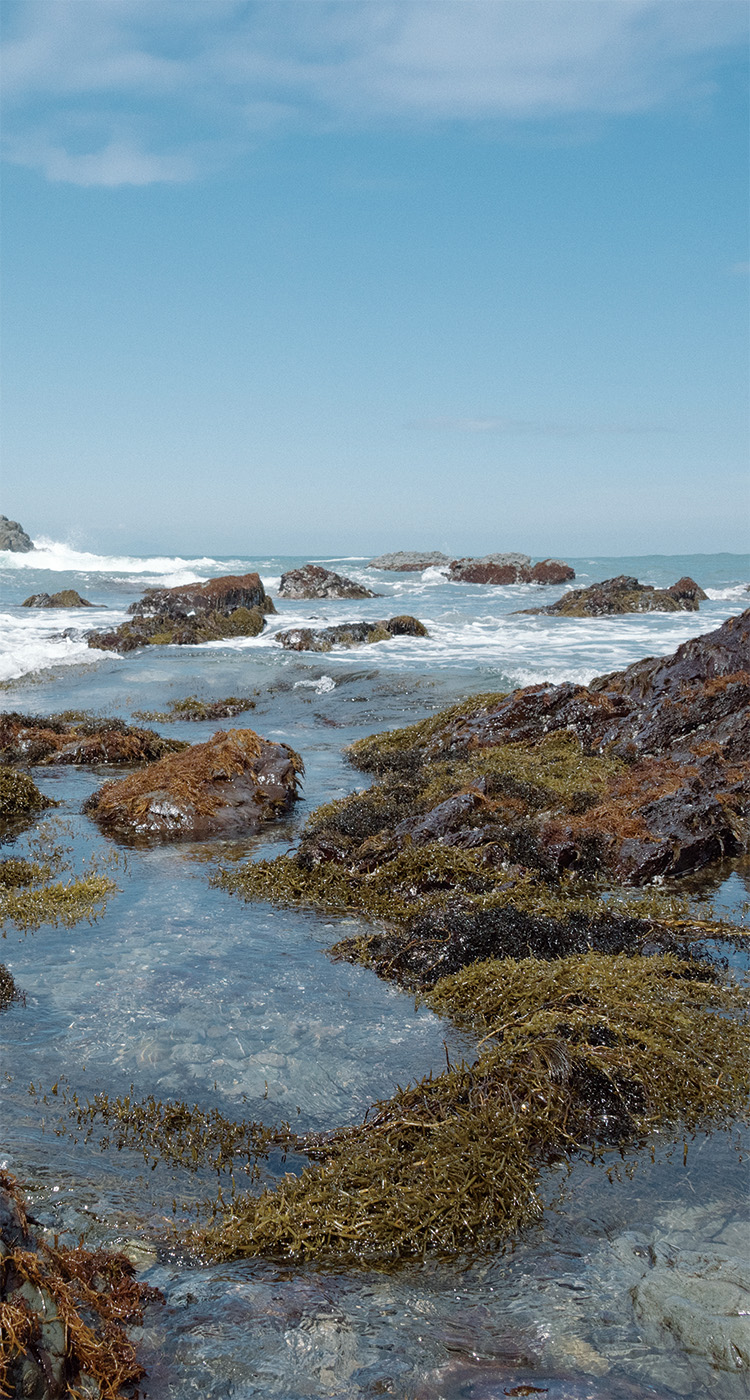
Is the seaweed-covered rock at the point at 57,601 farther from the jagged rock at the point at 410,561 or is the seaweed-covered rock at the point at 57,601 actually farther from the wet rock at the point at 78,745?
the jagged rock at the point at 410,561

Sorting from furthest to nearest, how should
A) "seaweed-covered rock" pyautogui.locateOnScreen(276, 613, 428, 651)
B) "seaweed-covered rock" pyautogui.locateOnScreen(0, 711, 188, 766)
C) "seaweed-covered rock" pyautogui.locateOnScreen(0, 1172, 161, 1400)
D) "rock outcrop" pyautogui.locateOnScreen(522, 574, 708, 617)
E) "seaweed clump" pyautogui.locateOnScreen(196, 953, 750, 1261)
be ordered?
1. "rock outcrop" pyautogui.locateOnScreen(522, 574, 708, 617)
2. "seaweed-covered rock" pyautogui.locateOnScreen(276, 613, 428, 651)
3. "seaweed-covered rock" pyautogui.locateOnScreen(0, 711, 188, 766)
4. "seaweed clump" pyautogui.locateOnScreen(196, 953, 750, 1261)
5. "seaweed-covered rock" pyautogui.locateOnScreen(0, 1172, 161, 1400)

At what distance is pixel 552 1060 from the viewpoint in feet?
15.0

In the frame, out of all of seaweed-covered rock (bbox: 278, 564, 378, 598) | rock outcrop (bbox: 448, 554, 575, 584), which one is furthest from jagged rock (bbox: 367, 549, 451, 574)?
seaweed-covered rock (bbox: 278, 564, 378, 598)

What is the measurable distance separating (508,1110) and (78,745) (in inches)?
422

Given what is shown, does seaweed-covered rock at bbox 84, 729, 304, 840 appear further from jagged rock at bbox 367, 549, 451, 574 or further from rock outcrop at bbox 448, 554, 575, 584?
jagged rock at bbox 367, 549, 451, 574

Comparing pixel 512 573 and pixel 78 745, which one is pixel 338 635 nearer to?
pixel 78 745

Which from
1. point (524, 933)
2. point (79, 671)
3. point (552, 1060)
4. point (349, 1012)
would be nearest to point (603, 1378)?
point (552, 1060)

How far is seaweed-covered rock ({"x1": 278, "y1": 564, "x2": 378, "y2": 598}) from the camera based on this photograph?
44500 millimetres

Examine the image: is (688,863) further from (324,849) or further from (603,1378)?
(603,1378)

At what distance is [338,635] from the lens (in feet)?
90.5

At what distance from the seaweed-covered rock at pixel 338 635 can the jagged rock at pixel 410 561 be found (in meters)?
41.2

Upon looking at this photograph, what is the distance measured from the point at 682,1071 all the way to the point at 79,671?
2021 centimetres

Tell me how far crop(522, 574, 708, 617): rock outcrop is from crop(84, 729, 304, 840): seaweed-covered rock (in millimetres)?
27075

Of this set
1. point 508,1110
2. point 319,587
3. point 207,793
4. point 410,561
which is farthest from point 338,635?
point 410,561
